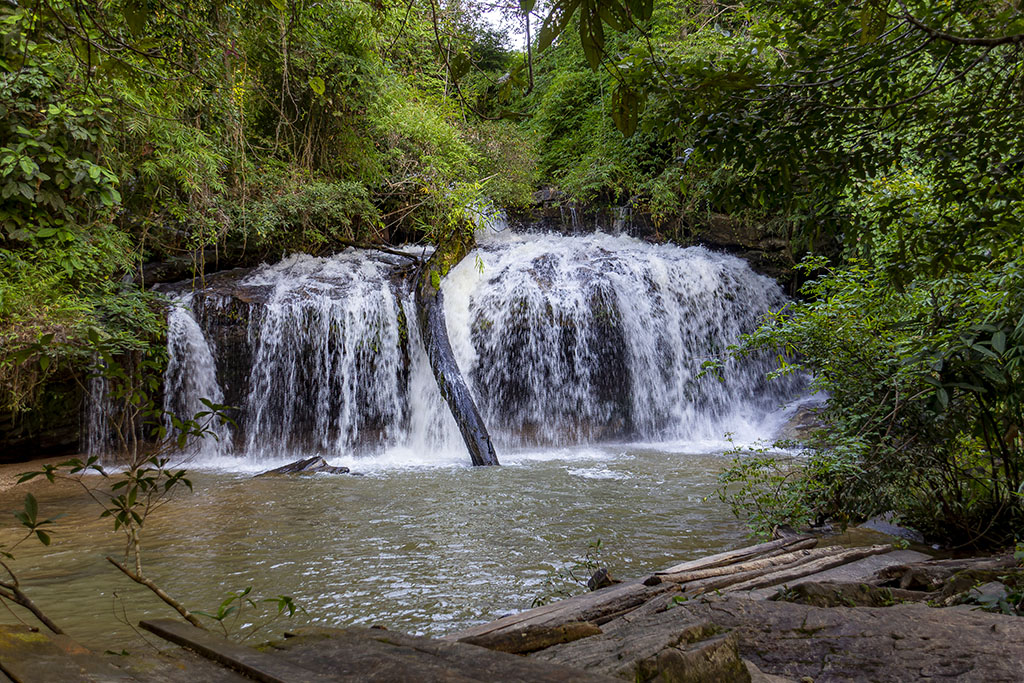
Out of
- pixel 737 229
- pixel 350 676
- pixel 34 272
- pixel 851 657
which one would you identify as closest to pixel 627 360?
pixel 737 229

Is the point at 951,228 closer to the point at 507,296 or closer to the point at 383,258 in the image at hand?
the point at 507,296

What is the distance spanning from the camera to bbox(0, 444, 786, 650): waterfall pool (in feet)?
13.7

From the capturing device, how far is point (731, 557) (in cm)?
393

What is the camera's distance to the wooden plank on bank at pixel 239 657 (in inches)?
56.5

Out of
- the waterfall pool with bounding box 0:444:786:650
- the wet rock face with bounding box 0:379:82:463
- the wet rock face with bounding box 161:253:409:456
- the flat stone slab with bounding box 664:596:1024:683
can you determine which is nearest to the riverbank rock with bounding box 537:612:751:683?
the flat stone slab with bounding box 664:596:1024:683

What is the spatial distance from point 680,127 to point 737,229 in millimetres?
13566

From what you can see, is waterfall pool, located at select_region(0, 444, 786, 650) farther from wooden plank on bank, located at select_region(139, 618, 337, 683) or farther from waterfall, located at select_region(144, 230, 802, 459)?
waterfall, located at select_region(144, 230, 802, 459)

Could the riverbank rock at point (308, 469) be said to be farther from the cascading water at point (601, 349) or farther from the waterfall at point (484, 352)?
the cascading water at point (601, 349)

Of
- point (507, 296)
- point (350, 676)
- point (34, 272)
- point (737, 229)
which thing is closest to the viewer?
point (350, 676)

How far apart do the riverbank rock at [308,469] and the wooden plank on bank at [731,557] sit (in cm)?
603

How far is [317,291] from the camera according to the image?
11.8 m

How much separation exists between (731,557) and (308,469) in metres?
6.48

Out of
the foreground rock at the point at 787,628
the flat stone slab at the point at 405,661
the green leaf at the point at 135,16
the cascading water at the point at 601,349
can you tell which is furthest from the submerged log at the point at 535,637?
→ the cascading water at the point at 601,349

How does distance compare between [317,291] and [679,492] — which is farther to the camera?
[317,291]
